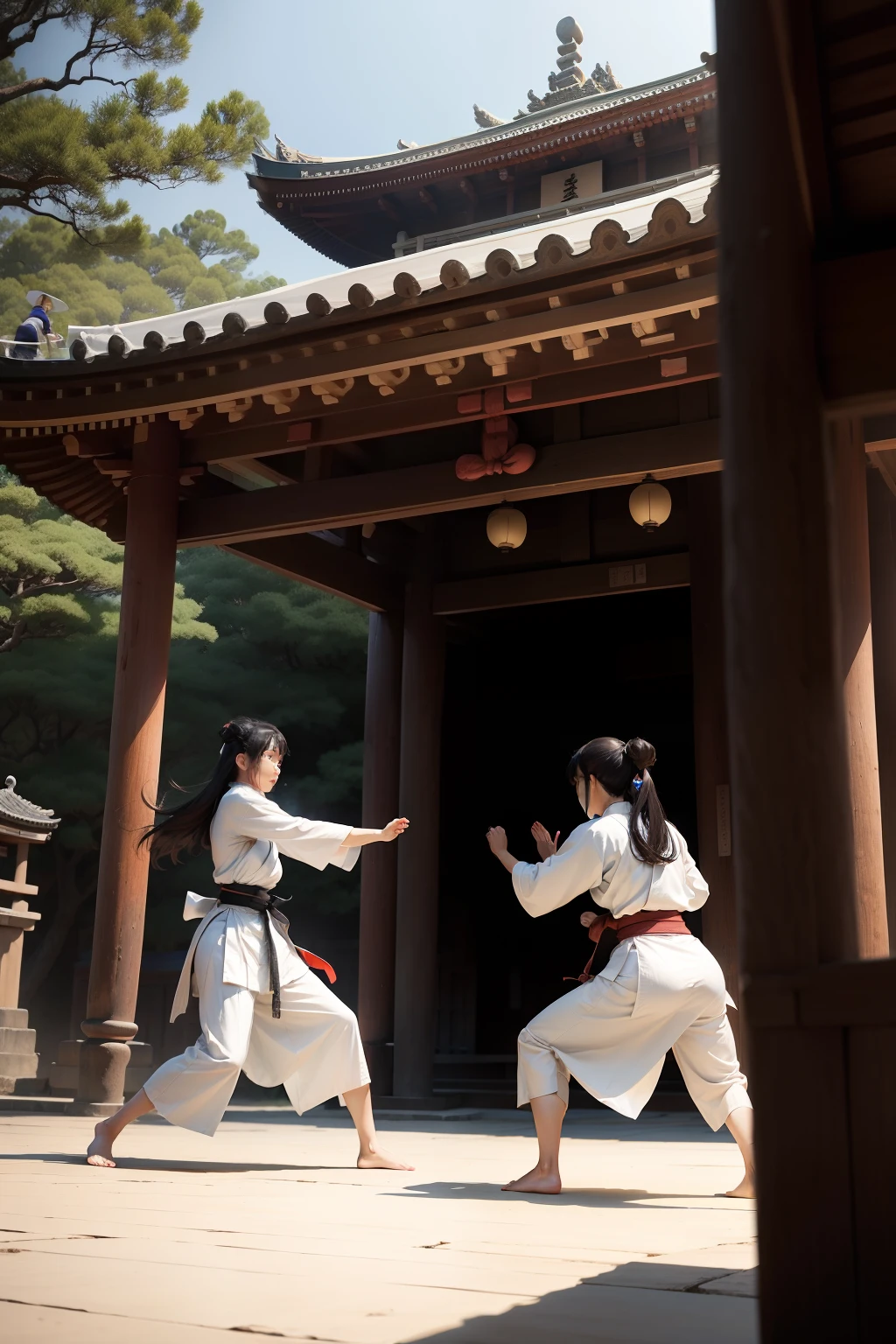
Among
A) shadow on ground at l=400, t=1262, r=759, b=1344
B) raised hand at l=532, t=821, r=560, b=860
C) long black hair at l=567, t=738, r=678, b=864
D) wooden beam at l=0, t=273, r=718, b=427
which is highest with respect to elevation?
wooden beam at l=0, t=273, r=718, b=427

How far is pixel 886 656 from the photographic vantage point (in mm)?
7027

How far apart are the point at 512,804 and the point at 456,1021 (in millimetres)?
1968

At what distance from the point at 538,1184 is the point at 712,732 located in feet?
13.0

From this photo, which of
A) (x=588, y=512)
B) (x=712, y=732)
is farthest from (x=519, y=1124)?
(x=588, y=512)

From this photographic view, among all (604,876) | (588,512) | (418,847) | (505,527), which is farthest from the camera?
(588,512)

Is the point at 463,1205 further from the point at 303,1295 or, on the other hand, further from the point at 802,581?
the point at 802,581

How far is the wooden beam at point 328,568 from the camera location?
25.6ft

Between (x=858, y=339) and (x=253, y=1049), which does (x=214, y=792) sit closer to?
(x=253, y=1049)

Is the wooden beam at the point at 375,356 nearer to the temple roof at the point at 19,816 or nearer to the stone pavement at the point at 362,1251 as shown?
the stone pavement at the point at 362,1251

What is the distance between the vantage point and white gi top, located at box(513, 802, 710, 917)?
3.94m

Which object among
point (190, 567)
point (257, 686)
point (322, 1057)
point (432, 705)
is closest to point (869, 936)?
point (322, 1057)

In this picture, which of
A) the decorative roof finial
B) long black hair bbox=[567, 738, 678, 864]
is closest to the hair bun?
long black hair bbox=[567, 738, 678, 864]

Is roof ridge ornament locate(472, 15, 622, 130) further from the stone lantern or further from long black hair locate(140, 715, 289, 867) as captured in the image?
long black hair locate(140, 715, 289, 867)

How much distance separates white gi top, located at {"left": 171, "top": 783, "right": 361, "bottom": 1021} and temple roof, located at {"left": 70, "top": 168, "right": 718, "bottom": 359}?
109 inches
